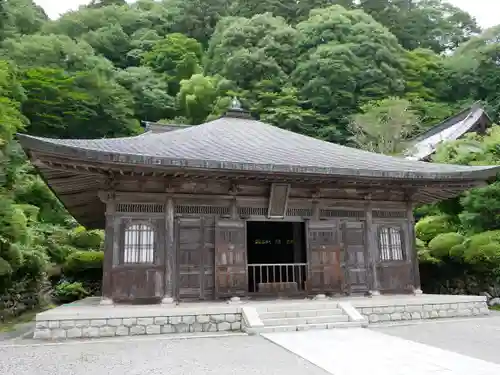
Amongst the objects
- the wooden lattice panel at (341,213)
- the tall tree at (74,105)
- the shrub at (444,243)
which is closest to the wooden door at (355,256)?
the wooden lattice panel at (341,213)

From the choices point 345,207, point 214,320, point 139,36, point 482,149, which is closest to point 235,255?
point 214,320

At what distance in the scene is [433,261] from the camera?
50.9ft

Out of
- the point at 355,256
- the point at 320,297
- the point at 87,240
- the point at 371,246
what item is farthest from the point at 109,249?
the point at 87,240

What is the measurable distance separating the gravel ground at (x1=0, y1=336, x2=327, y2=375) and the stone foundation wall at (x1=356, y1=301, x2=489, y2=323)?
3.29 metres

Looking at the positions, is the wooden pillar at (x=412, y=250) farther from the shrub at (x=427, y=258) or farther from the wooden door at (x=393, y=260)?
the shrub at (x=427, y=258)

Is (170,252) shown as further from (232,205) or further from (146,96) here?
(146,96)

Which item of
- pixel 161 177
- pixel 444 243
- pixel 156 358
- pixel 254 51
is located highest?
pixel 254 51

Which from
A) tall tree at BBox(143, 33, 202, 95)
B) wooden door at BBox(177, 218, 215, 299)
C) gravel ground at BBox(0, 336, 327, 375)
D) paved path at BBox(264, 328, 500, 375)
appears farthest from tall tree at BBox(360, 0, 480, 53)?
gravel ground at BBox(0, 336, 327, 375)

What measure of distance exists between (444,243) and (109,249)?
1151cm

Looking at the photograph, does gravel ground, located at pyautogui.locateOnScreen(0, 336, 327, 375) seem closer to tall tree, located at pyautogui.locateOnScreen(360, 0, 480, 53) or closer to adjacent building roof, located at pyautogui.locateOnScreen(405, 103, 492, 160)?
adjacent building roof, located at pyautogui.locateOnScreen(405, 103, 492, 160)

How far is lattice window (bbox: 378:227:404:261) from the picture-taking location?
1188 centimetres

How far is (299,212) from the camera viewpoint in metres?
11.2

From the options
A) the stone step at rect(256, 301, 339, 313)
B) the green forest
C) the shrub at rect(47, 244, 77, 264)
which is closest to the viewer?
the stone step at rect(256, 301, 339, 313)

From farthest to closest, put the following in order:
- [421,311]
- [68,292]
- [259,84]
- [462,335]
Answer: [259,84], [68,292], [421,311], [462,335]
